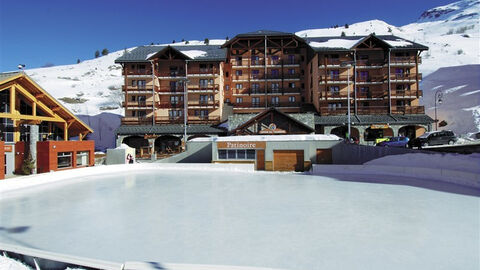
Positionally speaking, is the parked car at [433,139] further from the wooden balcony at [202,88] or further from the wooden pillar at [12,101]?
the wooden pillar at [12,101]

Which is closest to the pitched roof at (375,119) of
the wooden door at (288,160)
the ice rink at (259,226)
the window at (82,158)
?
the wooden door at (288,160)

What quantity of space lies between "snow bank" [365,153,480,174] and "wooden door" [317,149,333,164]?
156 inches

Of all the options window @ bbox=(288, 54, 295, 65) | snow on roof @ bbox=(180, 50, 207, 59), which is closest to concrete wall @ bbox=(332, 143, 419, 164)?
window @ bbox=(288, 54, 295, 65)

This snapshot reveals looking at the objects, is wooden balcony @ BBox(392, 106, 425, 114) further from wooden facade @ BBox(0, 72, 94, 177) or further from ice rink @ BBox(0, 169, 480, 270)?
wooden facade @ BBox(0, 72, 94, 177)

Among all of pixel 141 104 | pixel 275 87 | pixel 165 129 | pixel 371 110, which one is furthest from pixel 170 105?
pixel 371 110

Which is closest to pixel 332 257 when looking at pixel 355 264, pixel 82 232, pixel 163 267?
pixel 355 264

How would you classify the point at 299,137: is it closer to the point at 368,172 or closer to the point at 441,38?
the point at 368,172

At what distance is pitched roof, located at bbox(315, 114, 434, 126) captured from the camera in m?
39.6

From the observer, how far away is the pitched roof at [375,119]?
130ft

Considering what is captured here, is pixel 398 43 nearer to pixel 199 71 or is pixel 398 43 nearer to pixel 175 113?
pixel 199 71

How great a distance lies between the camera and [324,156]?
25047mm

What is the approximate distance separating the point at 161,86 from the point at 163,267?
141 feet

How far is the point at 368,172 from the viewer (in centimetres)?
2116

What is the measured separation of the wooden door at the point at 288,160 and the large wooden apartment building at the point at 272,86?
16.1 meters
